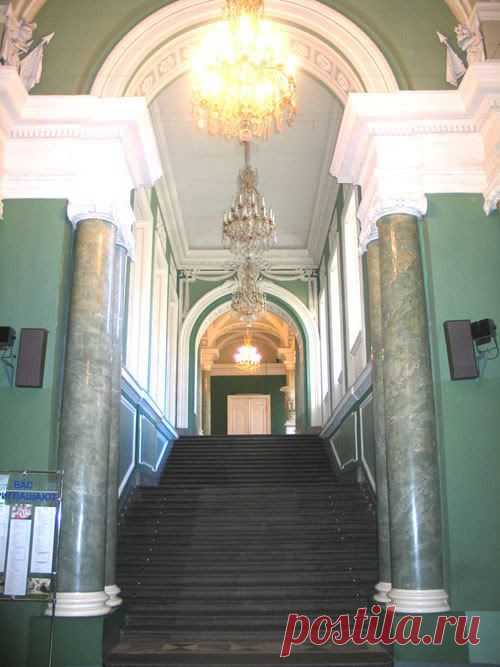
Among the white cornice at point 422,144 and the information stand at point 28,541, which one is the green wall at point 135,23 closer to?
the white cornice at point 422,144

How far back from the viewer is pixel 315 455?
12477 mm

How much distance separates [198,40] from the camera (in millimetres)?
7375

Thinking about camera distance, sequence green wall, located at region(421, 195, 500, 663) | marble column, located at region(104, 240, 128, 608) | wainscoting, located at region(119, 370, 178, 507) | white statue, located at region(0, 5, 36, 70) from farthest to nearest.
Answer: wainscoting, located at region(119, 370, 178, 507) → white statue, located at region(0, 5, 36, 70) → marble column, located at region(104, 240, 128, 608) → green wall, located at region(421, 195, 500, 663)

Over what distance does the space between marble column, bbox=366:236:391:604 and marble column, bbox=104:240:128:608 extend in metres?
2.19

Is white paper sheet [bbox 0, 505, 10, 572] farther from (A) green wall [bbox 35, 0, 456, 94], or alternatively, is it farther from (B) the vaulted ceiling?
(B) the vaulted ceiling

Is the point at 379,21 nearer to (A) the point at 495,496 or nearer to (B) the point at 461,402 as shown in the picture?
(B) the point at 461,402

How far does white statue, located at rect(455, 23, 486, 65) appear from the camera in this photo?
6.43 metres

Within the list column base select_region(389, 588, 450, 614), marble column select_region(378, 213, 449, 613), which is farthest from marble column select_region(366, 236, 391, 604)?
marble column select_region(378, 213, 449, 613)

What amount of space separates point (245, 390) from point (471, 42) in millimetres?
19818

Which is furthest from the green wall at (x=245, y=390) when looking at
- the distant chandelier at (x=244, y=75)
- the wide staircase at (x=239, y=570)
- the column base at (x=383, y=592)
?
the distant chandelier at (x=244, y=75)

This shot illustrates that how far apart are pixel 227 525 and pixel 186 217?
7529 mm

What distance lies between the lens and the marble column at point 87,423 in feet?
18.2

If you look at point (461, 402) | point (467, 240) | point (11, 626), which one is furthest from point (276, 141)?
point (11, 626)

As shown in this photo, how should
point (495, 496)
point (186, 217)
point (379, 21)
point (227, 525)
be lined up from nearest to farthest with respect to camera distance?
point (495, 496)
point (379, 21)
point (227, 525)
point (186, 217)
